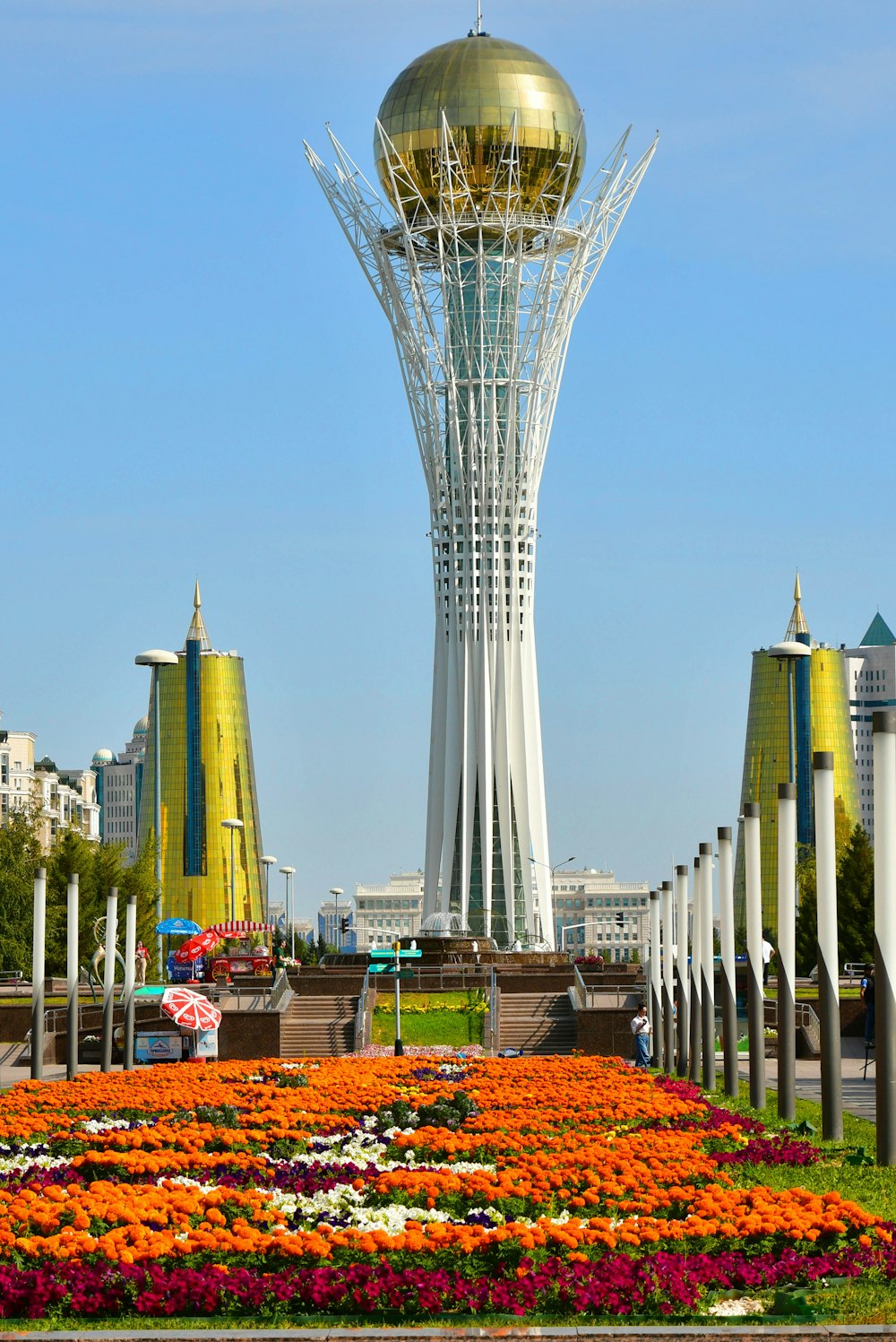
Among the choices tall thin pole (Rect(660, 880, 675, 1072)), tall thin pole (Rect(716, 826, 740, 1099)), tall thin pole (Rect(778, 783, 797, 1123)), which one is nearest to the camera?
tall thin pole (Rect(778, 783, 797, 1123))

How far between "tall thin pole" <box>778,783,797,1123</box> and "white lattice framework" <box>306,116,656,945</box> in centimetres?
4941

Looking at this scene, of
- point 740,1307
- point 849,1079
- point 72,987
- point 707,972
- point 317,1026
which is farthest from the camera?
point 317,1026

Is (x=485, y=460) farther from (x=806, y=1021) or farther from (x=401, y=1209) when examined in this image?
(x=401, y=1209)

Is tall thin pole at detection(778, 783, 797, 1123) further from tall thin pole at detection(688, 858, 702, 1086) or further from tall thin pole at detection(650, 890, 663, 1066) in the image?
tall thin pole at detection(650, 890, 663, 1066)

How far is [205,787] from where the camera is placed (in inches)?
4727

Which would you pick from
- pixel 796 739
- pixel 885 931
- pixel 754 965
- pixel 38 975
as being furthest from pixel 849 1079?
pixel 796 739

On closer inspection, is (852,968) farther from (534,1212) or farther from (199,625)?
(199,625)

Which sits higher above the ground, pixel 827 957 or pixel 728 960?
pixel 827 957

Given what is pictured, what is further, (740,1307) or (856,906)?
(856,906)

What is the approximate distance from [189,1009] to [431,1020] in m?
12.3

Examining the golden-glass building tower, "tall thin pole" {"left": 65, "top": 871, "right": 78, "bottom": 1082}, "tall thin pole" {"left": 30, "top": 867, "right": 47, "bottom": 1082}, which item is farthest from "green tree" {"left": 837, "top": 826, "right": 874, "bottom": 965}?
the golden-glass building tower

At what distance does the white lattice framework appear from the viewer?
230ft

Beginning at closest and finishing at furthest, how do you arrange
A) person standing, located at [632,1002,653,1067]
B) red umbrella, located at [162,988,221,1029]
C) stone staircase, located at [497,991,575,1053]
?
red umbrella, located at [162,988,221,1029] < person standing, located at [632,1002,653,1067] < stone staircase, located at [497,991,575,1053]

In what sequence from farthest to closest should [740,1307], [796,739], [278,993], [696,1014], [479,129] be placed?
[796,739] < [479,129] < [278,993] < [696,1014] < [740,1307]
